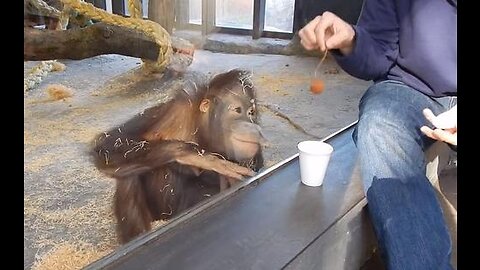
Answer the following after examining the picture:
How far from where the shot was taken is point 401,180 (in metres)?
1.04

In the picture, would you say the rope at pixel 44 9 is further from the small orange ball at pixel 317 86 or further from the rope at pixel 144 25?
the small orange ball at pixel 317 86

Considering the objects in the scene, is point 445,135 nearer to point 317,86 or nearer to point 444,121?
point 444,121

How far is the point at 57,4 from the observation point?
30.2 inches

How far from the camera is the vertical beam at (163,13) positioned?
91 centimetres

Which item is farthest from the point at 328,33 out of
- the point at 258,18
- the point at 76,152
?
the point at 76,152

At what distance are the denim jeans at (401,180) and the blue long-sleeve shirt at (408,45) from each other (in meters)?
0.05

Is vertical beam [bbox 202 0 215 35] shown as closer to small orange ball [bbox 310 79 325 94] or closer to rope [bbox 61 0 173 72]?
rope [bbox 61 0 173 72]

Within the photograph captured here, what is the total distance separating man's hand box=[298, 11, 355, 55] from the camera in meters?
1.06

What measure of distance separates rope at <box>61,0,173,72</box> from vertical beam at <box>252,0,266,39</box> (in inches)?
10.6

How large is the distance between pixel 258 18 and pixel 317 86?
39 cm

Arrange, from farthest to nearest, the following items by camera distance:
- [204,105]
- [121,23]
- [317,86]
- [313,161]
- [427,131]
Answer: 1. [317,86]
2. [313,161]
3. [204,105]
4. [427,131]
5. [121,23]

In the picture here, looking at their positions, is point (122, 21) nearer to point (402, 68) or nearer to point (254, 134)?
point (254, 134)

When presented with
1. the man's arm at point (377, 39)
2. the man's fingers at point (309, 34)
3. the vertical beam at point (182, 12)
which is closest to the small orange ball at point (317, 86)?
the man's arm at point (377, 39)
